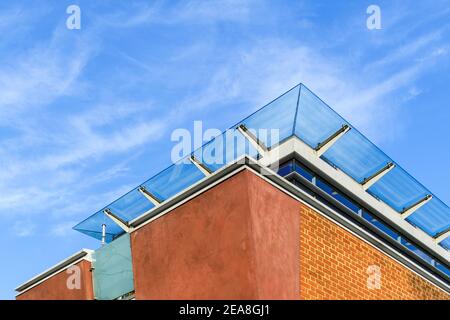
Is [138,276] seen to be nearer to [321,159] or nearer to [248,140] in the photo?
[248,140]

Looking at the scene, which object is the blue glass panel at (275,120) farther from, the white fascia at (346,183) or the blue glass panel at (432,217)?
the blue glass panel at (432,217)

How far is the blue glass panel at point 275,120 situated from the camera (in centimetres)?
1288

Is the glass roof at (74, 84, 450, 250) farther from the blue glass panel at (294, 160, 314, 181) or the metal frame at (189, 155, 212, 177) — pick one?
the blue glass panel at (294, 160, 314, 181)

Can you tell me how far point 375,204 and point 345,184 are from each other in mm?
1331

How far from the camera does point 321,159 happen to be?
13.9 metres

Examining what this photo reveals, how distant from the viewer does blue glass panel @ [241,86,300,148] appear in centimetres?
1288

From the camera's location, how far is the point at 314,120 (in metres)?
13.1

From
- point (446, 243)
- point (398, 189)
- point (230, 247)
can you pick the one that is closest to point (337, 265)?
point (230, 247)

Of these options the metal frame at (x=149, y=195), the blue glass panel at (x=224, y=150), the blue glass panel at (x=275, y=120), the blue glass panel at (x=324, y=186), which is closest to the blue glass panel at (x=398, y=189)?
the blue glass panel at (x=324, y=186)

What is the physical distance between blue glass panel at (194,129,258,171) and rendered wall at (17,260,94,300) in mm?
4095

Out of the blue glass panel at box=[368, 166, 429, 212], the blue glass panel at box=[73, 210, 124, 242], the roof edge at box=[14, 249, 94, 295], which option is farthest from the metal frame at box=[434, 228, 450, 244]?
the roof edge at box=[14, 249, 94, 295]

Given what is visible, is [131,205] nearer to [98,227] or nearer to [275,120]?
[98,227]

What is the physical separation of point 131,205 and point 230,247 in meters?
5.63

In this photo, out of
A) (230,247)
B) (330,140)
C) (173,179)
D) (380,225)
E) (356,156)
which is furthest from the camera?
→ (380,225)
